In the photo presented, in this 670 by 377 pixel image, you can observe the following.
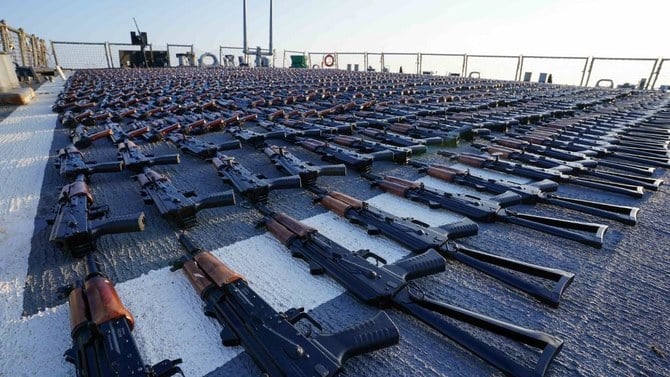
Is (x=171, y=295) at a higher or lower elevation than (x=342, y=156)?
lower

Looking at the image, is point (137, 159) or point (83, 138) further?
point (83, 138)

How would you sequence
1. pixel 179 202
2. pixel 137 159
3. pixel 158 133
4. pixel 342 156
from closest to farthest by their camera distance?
1. pixel 179 202
2. pixel 137 159
3. pixel 342 156
4. pixel 158 133

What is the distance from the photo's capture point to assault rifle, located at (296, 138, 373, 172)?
513cm

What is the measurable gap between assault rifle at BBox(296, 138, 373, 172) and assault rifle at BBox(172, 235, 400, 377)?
3.18 metres

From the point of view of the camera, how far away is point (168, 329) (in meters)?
2.17

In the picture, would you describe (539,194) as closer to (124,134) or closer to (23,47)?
(124,134)

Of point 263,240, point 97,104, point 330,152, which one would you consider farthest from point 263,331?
point 97,104

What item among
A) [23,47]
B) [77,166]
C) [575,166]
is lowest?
[77,166]

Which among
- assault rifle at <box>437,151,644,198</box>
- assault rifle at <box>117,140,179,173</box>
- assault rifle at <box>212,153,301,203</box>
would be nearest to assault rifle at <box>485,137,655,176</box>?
assault rifle at <box>437,151,644,198</box>

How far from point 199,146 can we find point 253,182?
2.42 meters

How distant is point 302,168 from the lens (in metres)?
4.63

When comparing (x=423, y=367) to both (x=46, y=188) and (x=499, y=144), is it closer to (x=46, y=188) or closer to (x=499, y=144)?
(x=46, y=188)

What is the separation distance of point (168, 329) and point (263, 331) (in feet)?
2.42

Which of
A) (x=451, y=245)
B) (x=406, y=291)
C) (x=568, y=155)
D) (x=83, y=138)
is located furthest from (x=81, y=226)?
(x=568, y=155)
